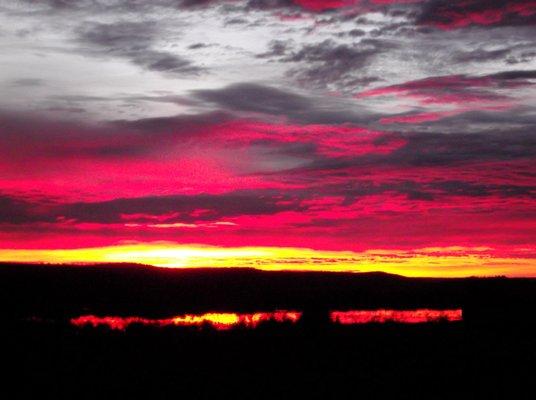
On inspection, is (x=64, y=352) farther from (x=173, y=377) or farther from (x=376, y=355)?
(x=376, y=355)

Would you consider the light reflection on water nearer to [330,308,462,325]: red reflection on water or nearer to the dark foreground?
[330,308,462,325]: red reflection on water

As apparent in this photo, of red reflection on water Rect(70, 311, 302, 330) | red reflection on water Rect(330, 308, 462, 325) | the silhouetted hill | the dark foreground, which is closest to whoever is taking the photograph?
the dark foreground

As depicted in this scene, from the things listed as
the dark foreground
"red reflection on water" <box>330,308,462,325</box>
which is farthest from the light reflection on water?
the dark foreground

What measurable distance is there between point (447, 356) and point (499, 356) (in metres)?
1.35

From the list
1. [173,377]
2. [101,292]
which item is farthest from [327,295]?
[173,377]

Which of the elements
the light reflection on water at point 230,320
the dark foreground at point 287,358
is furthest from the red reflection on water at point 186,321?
the dark foreground at point 287,358

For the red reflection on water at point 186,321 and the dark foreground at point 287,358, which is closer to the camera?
the dark foreground at point 287,358

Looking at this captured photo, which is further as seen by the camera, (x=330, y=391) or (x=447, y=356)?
(x=447, y=356)

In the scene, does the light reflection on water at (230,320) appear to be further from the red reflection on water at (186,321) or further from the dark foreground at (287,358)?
the dark foreground at (287,358)

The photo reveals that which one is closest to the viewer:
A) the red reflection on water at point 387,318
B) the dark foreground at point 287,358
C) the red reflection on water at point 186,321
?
the dark foreground at point 287,358

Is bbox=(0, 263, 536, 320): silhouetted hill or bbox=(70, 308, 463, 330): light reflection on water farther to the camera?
bbox=(0, 263, 536, 320): silhouetted hill

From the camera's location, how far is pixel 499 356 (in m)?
20.5

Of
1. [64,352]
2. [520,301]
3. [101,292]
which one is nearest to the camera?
[64,352]

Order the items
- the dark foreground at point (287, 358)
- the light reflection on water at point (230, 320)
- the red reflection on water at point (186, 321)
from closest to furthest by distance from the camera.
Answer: the dark foreground at point (287, 358)
the red reflection on water at point (186, 321)
the light reflection on water at point (230, 320)
